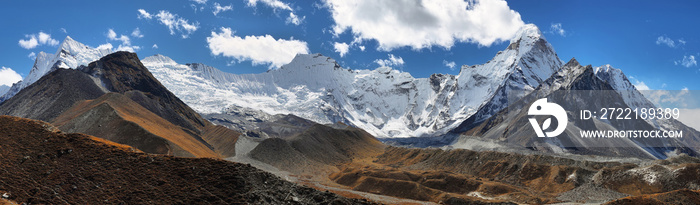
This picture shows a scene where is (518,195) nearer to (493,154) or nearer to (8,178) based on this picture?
(493,154)

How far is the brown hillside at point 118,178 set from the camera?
3161 cm

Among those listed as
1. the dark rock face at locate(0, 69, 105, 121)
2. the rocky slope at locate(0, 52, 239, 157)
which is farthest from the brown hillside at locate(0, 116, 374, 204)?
the dark rock face at locate(0, 69, 105, 121)

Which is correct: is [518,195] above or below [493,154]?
below

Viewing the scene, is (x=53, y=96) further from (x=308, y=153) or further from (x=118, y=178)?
(x=118, y=178)

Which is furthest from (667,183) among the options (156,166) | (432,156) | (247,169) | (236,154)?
(236,154)

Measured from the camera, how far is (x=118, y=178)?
110 ft

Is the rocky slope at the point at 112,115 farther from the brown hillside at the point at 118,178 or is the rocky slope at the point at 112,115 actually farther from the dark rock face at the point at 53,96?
the brown hillside at the point at 118,178

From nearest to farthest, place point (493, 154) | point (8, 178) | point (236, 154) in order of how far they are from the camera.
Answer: point (8, 178), point (493, 154), point (236, 154)

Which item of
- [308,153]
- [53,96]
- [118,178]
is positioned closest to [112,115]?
[53,96]

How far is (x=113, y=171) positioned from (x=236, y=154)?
11088 cm

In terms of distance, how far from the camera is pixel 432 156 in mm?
145875

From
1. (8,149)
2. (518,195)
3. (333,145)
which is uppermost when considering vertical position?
(333,145)

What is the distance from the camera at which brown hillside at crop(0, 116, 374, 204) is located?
104 ft

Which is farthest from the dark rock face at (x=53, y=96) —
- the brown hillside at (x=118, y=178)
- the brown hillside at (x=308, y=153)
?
the brown hillside at (x=118, y=178)
